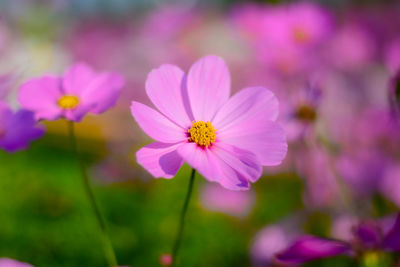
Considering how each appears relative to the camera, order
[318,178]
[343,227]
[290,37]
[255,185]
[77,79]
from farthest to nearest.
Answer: [255,185], [290,37], [318,178], [343,227], [77,79]

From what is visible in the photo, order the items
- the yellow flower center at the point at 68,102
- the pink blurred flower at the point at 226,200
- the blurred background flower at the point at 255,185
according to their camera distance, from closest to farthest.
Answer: the yellow flower center at the point at 68,102 → the blurred background flower at the point at 255,185 → the pink blurred flower at the point at 226,200

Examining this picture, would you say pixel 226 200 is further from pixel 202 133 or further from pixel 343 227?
Answer: pixel 202 133

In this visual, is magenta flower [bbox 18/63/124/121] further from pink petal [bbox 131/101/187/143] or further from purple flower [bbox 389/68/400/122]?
purple flower [bbox 389/68/400/122]

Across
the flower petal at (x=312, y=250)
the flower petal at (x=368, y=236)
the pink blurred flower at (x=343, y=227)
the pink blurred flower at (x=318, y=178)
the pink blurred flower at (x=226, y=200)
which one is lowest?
the flower petal at (x=312, y=250)

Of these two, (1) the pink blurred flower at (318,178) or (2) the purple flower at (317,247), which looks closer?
(2) the purple flower at (317,247)

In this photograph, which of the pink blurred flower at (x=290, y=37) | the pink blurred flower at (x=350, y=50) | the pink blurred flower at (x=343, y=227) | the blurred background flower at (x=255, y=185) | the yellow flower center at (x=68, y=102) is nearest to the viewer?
the yellow flower center at (x=68, y=102)

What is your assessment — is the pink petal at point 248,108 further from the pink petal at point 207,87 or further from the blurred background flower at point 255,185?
the blurred background flower at point 255,185

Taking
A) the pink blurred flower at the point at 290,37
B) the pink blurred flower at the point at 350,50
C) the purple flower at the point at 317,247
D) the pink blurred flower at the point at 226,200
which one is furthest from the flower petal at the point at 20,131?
the pink blurred flower at the point at 350,50

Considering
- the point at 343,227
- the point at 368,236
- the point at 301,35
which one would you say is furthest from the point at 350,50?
→ the point at 368,236
